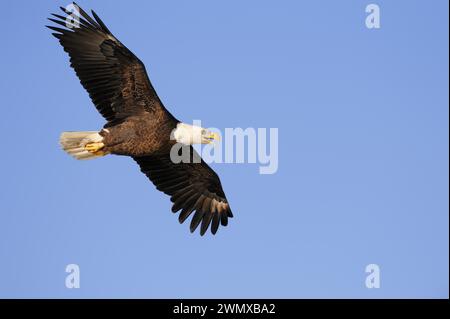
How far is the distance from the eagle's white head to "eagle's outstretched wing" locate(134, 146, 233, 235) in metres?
0.73

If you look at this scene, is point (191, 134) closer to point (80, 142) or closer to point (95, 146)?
point (95, 146)

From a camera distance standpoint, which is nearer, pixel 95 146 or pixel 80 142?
pixel 95 146

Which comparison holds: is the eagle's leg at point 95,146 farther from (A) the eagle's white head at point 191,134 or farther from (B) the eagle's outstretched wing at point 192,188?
(B) the eagle's outstretched wing at point 192,188

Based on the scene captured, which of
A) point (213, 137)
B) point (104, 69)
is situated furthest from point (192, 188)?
point (104, 69)

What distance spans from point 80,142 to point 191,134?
148 cm

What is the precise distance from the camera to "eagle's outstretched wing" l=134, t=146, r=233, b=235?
11.8m

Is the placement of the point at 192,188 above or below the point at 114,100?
below

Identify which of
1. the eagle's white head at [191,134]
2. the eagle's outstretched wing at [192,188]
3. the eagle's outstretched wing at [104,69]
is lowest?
the eagle's outstretched wing at [192,188]

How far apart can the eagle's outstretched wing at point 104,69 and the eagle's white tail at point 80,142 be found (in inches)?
12.5

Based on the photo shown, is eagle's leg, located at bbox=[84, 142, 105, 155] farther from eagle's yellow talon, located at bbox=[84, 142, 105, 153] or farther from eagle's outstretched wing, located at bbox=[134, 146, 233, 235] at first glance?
eagle's outstretched wing, located at bbox=[134, 146, 233, 235]

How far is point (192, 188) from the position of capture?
39.4 feet

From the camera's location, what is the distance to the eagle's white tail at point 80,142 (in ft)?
34.8

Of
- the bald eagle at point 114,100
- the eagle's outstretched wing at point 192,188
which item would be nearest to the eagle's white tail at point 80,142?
the bald eagle at point 114,100

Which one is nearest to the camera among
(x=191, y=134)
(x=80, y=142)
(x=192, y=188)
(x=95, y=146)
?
(x=95, y=146)
